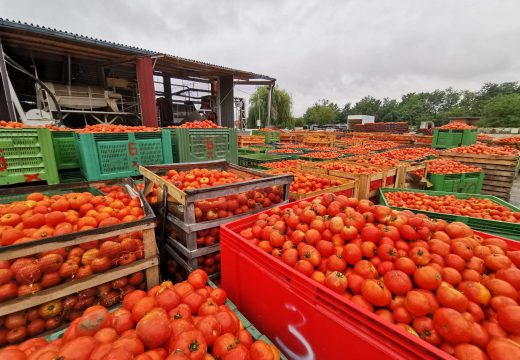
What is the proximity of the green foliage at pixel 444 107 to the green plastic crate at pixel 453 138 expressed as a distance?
4042 cm

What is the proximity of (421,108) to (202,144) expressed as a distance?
104 meters

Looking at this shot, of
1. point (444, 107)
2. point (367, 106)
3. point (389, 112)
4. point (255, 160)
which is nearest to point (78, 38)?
point (255, 160)

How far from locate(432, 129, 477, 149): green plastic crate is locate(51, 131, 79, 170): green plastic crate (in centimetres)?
1613

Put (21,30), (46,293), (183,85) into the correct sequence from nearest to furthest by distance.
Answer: (46,293)
(21,30)
(183,85)

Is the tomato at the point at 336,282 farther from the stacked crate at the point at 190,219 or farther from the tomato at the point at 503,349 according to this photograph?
the stacked crate at the point at 190,219

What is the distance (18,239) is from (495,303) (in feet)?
10.2

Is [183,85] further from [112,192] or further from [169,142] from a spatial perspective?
[112,192]

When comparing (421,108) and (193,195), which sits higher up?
(421,108)

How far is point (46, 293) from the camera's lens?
1.62 metres

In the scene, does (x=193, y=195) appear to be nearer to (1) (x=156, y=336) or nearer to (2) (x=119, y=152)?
(1) (x=156, y=336)

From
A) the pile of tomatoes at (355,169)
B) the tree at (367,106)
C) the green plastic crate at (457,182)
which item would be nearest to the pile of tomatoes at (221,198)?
the pile of tomatoes at (355,169)

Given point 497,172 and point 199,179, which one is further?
point 497,172

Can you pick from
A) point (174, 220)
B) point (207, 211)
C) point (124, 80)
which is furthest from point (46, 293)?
point (124, 80)

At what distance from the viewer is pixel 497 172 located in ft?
23.2
